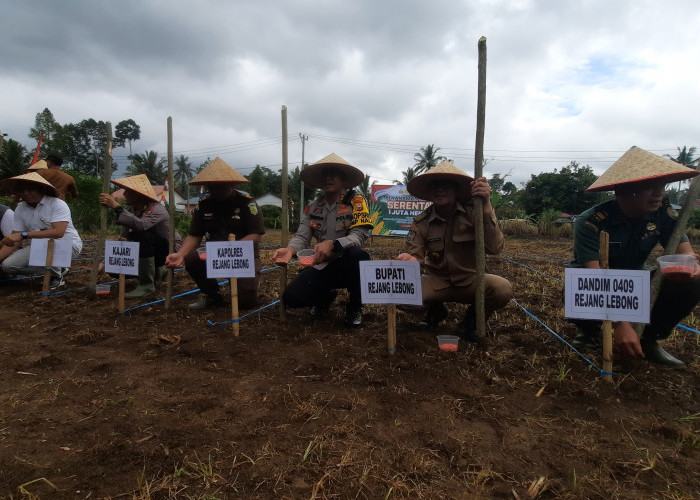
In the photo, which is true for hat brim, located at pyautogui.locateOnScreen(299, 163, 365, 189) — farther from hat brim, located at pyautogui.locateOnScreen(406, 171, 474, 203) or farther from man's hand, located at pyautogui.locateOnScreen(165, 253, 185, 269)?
man's hand, located at pyautogui.locateOnScreen(165, 253, 185, 269)

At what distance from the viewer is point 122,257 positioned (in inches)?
144

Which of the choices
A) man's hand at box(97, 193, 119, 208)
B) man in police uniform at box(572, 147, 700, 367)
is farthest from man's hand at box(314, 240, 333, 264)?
man's hand at box(97, 193, 119, 208)

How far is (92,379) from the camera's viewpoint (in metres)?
2.24

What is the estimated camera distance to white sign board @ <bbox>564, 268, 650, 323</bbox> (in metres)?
2.18

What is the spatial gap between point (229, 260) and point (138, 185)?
1.89 metres

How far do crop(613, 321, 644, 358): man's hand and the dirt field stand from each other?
13cm

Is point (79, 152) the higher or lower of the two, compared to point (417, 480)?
higher

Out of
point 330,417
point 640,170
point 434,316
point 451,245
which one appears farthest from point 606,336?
point 330,417

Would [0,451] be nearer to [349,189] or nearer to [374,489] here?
[374,489]

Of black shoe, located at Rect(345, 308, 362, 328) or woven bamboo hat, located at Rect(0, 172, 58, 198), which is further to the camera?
woven bamboo hat, located at Rect(0, 172, 58, 198)

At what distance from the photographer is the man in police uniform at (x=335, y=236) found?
329 cm

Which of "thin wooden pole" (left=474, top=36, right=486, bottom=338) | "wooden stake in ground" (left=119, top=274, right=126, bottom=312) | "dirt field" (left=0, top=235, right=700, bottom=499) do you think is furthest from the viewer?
"wooden stake in ground" (left=119, top=274, right=126, bottom=312)

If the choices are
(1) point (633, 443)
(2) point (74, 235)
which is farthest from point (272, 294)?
(1) point (633, 443)

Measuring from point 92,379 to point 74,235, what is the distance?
335cm
